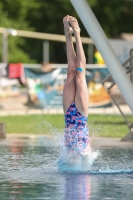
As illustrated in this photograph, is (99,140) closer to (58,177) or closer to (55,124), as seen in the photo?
(55,124)

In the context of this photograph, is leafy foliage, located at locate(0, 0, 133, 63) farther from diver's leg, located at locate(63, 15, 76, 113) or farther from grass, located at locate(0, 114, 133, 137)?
diver's leg, located at locate(63, 15, 76, 113)

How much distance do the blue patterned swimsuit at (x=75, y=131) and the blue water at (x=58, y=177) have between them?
313 mm

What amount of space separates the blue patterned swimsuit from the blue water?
313 millimetres

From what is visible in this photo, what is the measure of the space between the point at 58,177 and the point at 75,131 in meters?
0.99

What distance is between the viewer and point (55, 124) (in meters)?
16.7

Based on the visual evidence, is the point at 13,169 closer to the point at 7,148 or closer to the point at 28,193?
the point at 28,193

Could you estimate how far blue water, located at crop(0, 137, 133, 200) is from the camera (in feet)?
23.5

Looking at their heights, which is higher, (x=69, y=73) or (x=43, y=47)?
(x=43, y=47)

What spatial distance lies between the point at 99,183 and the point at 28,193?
3.51 ft

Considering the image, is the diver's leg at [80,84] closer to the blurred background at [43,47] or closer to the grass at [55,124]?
the grass at [55,124]

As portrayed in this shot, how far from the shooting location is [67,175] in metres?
8.55

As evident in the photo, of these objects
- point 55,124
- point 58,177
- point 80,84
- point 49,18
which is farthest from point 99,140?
point 49,18

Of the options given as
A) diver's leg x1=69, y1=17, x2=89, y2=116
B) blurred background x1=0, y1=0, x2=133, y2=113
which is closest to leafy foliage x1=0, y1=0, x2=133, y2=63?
blurred background x1=0, y1=0, x2=133, y2=113

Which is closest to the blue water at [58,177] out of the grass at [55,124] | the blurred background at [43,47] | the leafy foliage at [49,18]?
the grass at [55,124]
